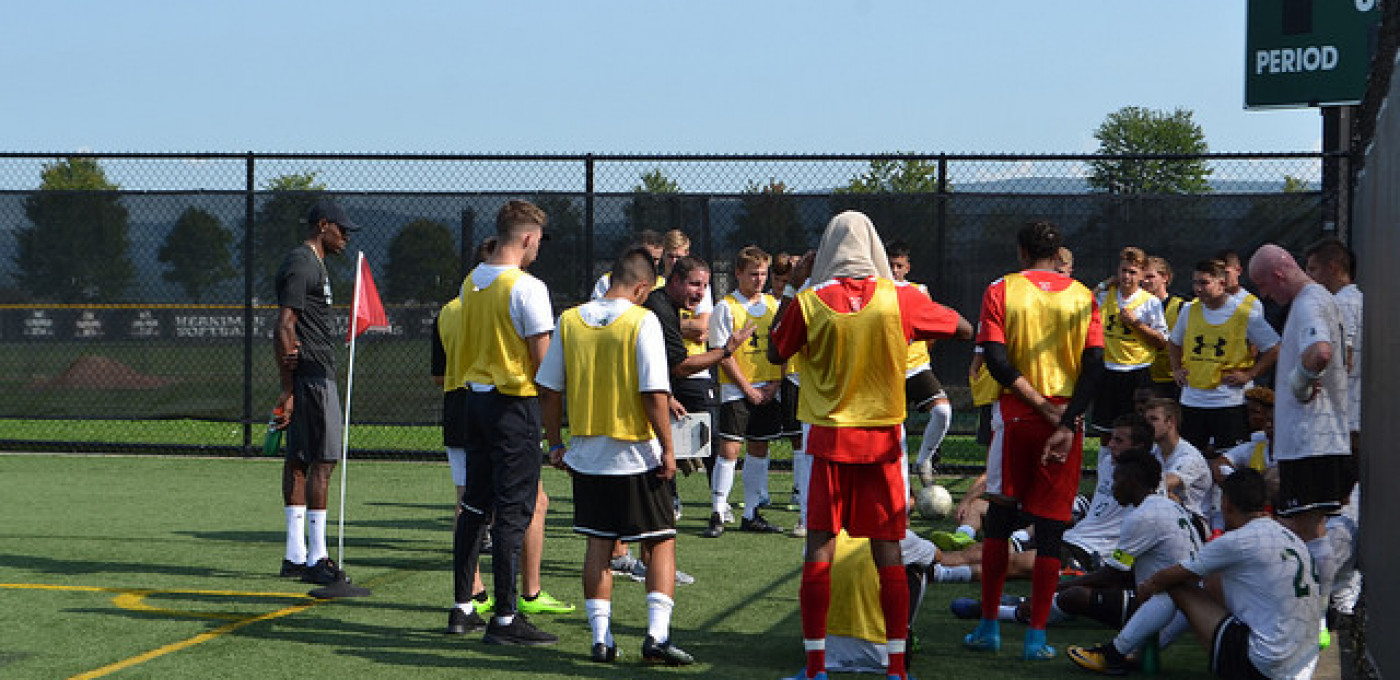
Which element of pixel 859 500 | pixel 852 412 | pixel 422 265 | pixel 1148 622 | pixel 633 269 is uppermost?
pixel 422 265

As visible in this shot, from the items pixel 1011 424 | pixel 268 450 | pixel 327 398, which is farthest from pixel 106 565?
pixel 1011 424

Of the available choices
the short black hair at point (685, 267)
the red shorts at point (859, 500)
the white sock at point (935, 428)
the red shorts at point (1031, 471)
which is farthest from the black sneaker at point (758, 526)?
the red shorts at point (859, 500)

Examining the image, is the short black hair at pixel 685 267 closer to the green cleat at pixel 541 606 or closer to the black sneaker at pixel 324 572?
the green cleat at pixel 541 606

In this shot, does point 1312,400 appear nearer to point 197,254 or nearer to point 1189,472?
point 1189,472

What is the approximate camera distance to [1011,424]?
23.0 feet

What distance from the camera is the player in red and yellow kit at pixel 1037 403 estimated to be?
22.6ft

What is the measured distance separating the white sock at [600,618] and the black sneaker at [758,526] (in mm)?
4281

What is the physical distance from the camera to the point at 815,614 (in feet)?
20.4

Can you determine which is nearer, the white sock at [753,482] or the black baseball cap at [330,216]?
the black baseball cap at [330,216]

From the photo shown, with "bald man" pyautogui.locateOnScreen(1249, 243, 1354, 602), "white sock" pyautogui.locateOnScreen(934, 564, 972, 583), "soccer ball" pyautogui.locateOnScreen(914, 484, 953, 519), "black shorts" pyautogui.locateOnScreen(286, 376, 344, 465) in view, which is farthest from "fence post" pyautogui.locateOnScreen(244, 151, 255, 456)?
"bald man" pyautogui.locateOnScreen(1249, 243, 1354, 602)

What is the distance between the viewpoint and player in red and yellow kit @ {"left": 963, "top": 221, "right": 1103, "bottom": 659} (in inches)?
271

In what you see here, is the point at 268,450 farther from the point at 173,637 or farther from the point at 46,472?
the point at 46,472

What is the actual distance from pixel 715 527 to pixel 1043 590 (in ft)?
13.8

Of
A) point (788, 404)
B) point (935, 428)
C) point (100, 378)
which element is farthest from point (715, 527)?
point (100, 378)
